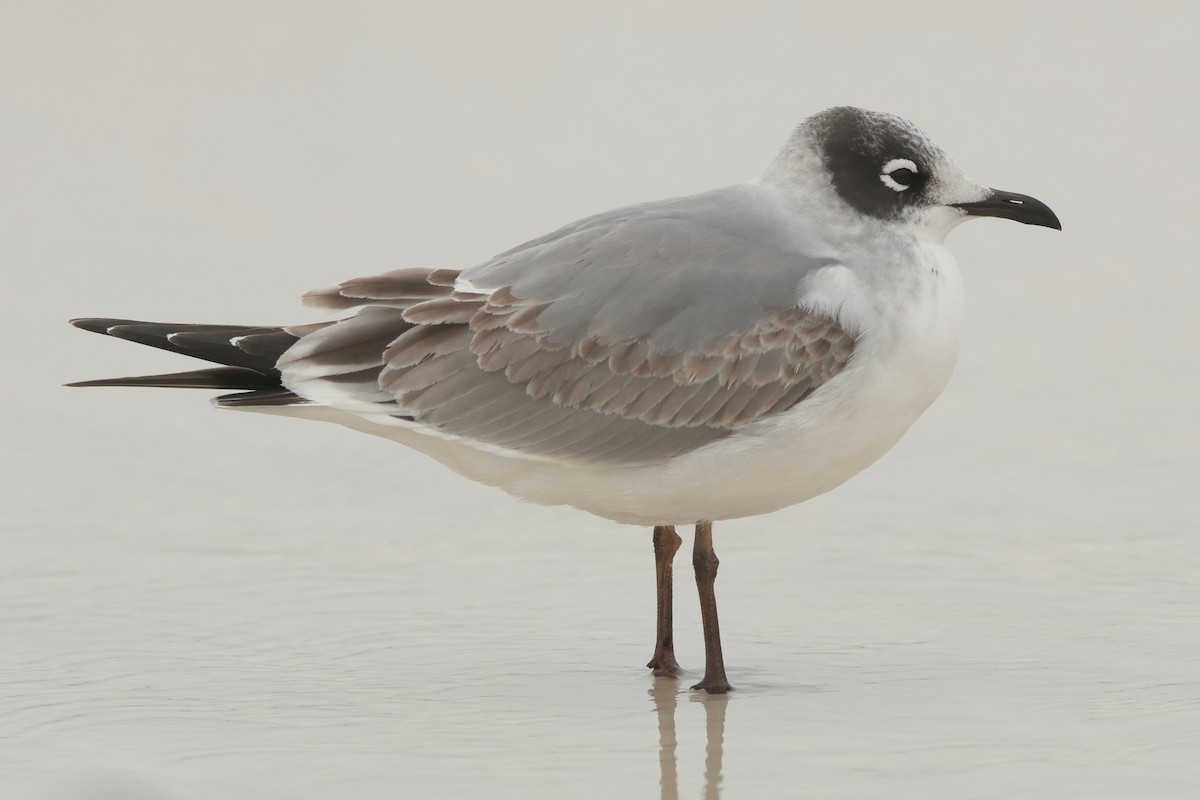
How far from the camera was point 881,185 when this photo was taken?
22.3 ft

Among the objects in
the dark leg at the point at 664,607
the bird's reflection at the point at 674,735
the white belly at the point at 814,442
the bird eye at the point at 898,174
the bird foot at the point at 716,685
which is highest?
the bird eye at the point at 898,174

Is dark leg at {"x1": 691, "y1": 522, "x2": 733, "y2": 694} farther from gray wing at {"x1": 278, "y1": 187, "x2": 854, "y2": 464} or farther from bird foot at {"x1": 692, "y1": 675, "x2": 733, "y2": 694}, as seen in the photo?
gray wing at {"x1": 278, "y1": 187, "x2": 854, "y2": 464}

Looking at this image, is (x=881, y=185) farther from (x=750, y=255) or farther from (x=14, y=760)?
(x=14, y=760)

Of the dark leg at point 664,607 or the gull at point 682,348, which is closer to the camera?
the gull at point 682,348

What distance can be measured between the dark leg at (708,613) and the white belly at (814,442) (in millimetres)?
233

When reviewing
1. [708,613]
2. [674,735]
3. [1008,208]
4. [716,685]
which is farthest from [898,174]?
[674,735]

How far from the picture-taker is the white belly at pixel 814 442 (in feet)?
21.2

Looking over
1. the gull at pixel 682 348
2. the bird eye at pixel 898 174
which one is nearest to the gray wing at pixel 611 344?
the gull at pixel 682 348

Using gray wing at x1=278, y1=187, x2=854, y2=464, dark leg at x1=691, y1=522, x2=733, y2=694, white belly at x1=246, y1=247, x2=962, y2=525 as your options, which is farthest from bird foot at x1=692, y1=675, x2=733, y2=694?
gray wing at x1=278, y1=187, x2=854, y2=464

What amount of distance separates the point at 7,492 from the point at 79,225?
478cm

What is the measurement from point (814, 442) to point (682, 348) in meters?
0.58

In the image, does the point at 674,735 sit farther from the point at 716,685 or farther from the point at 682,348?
the point at 682,348

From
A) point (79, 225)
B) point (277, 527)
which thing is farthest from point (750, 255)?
point (79, 225)

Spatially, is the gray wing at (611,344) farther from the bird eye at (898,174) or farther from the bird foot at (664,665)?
the bird foot at (664,665)
